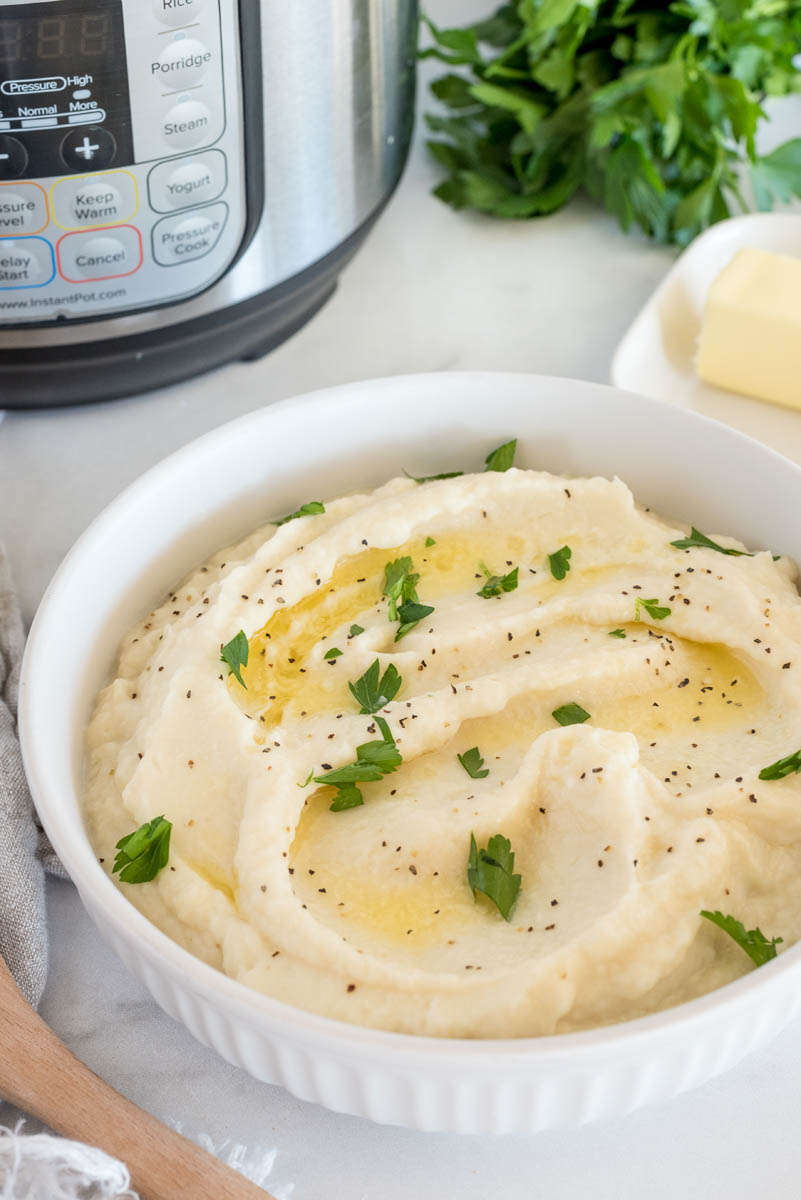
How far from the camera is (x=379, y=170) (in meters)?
2.03

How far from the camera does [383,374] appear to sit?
2.18 m

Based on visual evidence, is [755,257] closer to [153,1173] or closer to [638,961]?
[638,961]

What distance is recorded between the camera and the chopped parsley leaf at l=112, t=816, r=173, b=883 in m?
1.29

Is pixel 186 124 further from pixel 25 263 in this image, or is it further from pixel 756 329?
pixel 756 329

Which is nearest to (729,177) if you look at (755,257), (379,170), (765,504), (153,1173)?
(755,257)

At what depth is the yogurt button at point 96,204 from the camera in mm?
1666

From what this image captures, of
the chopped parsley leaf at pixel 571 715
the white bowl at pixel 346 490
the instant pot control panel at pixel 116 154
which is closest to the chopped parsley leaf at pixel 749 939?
the white bowl at pixel 346 490

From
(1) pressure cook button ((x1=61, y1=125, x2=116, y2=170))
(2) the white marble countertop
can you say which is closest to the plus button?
(1) pressure cook button ((x1=61, y1=125, x2=116, y2=170))

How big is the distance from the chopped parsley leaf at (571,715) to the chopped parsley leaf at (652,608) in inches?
6.5

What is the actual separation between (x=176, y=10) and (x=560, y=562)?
820mm

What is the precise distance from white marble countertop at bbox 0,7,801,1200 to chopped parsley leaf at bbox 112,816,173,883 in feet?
0.58

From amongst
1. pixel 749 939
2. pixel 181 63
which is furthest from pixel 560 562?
pixel 181 63

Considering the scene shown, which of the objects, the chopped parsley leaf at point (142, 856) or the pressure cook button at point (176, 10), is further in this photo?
the pressure cook button at point (176, 10)

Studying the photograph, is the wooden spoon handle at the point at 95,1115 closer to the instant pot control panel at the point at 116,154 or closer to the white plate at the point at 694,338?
the instant pot control panel at the point at 116,154
